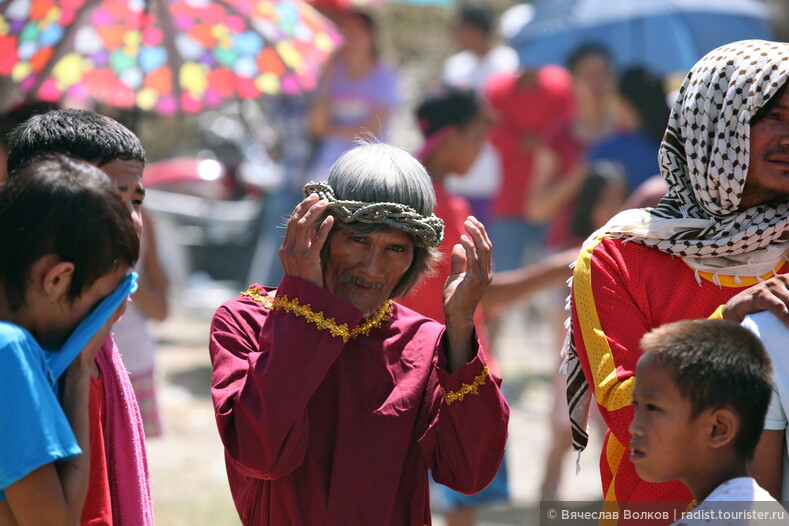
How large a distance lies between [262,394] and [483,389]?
23.0 inches

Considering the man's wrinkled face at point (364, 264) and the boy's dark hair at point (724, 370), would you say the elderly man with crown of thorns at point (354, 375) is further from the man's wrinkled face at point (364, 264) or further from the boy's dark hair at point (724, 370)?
the boy's dark hair at point (724, 370)

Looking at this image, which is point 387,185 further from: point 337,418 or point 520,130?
point 520,130

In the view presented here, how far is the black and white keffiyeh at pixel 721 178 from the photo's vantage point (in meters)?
2.83

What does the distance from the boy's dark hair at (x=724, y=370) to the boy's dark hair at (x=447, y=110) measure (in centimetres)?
337

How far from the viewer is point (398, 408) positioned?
9.46 ft

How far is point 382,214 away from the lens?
2.95 meters

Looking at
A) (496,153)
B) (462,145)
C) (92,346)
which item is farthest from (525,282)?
(496,153)

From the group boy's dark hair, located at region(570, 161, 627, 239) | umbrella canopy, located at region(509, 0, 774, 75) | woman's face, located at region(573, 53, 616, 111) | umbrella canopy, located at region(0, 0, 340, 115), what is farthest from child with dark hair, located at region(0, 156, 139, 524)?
woman's face, located at region(573, 53, 616, 111)

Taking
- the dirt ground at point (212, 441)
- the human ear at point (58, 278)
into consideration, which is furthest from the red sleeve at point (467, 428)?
the dirt ground at point (212, 441)

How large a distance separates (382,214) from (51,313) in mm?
968

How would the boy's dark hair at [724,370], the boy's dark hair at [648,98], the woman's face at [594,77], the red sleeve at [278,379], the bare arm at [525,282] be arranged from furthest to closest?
the woman's face at [594,77]
the boy's dark hair at [648,98]
the bare arm at [525,282]
the red sleeve at [278,379]
the boy's dark hair at [724,370]

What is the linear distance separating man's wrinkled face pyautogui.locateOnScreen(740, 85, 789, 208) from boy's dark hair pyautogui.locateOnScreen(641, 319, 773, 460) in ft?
2.00

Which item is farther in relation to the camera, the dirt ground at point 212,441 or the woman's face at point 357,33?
the woman's face at point 357,33

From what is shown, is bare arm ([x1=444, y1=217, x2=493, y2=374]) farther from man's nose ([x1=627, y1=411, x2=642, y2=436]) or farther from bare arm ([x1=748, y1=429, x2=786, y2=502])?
bare arm ([x1=748, y1=429, x2=786, y2=502])
